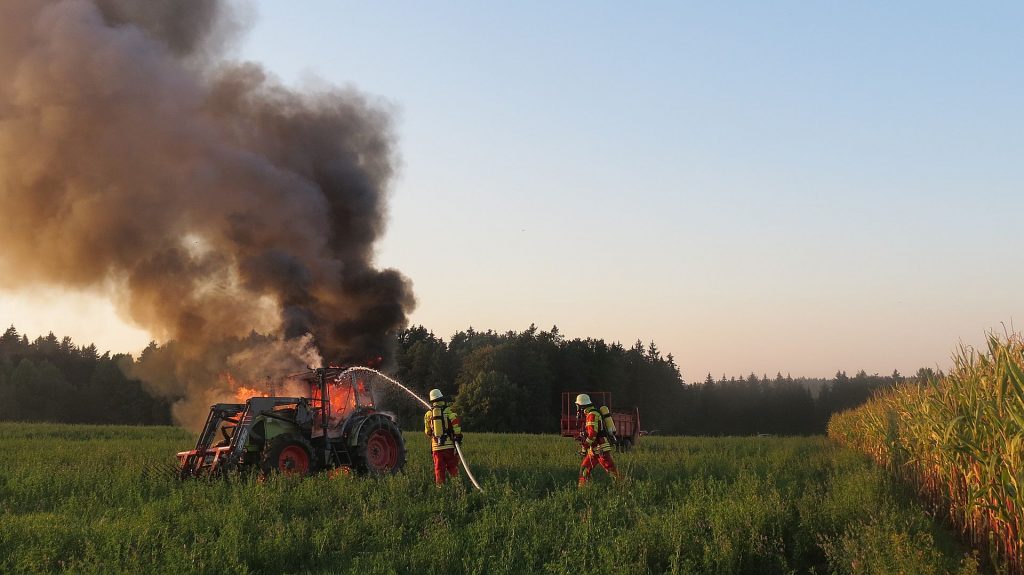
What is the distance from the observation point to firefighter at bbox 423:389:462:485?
13.7 m

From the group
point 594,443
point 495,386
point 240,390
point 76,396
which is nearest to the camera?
point 594,443

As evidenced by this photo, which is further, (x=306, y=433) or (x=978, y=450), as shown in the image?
(x=306, y=433)


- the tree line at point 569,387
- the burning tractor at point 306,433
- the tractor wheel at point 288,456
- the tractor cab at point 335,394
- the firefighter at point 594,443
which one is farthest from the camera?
the tree line at point 569,387

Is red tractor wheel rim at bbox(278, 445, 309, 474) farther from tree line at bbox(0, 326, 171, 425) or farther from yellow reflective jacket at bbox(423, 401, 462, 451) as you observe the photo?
tree line at bbox(0, 326, 171, 425)

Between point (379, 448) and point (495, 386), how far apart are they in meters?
47.0

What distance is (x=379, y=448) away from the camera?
15.3 metres

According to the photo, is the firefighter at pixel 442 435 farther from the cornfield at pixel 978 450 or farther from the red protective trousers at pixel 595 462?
the cornfield at pixel 978 450

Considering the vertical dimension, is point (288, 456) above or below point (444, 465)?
above

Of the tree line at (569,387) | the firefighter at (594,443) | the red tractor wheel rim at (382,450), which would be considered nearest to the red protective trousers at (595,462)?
the firefighter at (594,443)

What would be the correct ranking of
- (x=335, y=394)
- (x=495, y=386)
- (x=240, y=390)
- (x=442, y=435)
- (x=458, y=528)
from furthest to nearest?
(x=495, y=386)
(x=240, y=390)
(x=335, y=394)
(x=442, y=435)
(x=458, y=528)

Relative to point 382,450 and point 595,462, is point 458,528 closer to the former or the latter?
point 595,462

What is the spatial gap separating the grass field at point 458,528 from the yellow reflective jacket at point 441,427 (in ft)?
2.24

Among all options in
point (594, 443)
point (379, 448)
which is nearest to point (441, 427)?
point (379, 448)

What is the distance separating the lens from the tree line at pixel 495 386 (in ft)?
208
